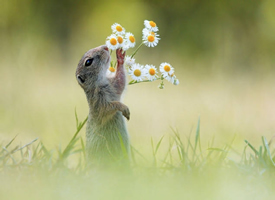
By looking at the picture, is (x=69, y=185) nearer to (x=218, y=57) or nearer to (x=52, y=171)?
(x=52, y=171)

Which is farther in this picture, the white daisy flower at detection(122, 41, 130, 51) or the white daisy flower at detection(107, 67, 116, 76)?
the white daisy flower at detection(107, 67, 116, 76)

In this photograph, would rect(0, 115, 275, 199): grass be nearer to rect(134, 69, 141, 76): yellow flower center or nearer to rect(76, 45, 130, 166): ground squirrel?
rect(76, 45, 130, 166): ground squirrel

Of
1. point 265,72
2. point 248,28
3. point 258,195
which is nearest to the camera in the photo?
point 258,195

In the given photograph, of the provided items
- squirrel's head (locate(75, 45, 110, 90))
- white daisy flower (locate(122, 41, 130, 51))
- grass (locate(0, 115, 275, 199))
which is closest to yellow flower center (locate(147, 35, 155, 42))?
white daisy flower (locate(122, 41, 130, 51))

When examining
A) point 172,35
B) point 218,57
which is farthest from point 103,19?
point 218,57

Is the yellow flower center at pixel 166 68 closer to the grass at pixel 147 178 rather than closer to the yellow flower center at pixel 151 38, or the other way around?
the yellow flower center at pixel 151 38

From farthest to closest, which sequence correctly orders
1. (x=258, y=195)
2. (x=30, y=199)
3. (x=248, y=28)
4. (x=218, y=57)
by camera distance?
(x=248, y=28), (x=218, y=57), (x=258, y=195), (x=30, y=199)
